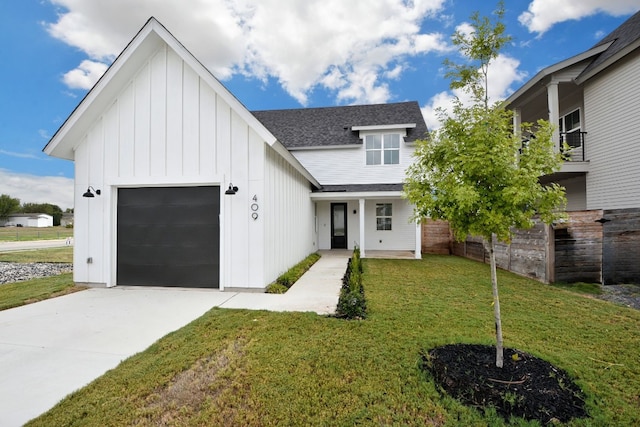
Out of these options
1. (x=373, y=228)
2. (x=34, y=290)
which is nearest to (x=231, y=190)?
(x=34, y=290)

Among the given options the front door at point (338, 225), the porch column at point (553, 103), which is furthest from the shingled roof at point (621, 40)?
the front door at point (338, 225)

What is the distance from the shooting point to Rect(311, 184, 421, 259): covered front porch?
568 inches

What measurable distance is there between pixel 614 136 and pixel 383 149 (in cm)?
808

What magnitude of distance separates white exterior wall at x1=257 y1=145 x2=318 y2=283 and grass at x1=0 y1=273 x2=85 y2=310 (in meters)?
4.79

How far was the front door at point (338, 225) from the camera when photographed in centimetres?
1504

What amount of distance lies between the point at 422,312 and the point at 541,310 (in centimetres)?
227

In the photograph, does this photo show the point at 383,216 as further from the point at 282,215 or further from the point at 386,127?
the point at 282,215

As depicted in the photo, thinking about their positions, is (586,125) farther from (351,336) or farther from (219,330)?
(219,330)

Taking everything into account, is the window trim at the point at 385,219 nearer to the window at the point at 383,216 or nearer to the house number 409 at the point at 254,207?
the window at the point at 383,216

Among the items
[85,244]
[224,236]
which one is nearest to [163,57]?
[224,236]

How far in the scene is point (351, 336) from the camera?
4074 mm

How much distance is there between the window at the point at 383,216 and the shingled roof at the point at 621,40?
28.3 feet

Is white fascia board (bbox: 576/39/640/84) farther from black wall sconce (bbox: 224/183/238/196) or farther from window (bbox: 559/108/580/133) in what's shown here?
black wall sconce (bbox: 224/183/238/196)

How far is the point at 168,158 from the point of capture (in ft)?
23.0
